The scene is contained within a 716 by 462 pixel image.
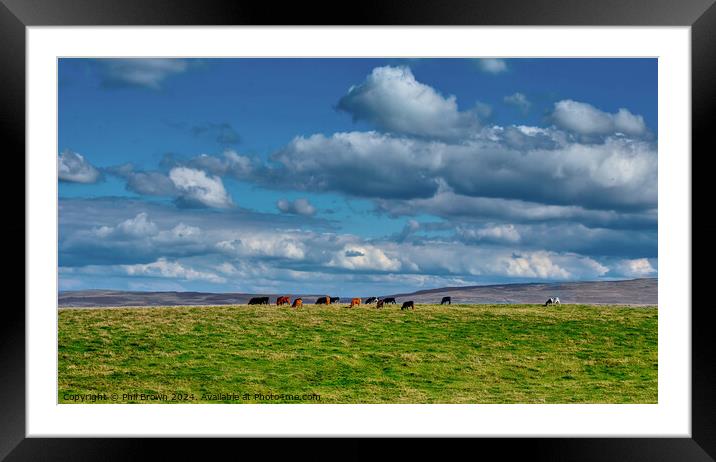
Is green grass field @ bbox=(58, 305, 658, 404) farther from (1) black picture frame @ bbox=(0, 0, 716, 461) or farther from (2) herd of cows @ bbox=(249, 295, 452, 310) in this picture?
(1) black picture frame @ bbox=(0, 0, 716, 461)

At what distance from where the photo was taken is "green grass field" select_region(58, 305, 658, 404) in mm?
10148

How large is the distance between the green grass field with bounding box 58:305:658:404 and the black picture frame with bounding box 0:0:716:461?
20.2 feet

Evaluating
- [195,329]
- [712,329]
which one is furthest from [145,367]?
[712,329]

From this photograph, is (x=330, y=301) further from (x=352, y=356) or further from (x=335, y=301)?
(x=352, y=356)

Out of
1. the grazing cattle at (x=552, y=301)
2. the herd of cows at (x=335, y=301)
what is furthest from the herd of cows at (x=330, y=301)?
the grazing cattle at (x=552, y=301)

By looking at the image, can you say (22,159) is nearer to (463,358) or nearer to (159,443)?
(159,443)

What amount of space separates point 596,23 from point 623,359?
1011 centimetres

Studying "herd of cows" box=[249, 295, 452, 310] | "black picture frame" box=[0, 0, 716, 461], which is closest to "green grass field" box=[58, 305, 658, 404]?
"herd of cows" box=[249, 295, 452, 310]

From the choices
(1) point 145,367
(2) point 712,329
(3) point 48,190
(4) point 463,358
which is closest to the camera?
(2) point 712,329

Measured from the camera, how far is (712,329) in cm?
325

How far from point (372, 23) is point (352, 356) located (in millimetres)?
8579

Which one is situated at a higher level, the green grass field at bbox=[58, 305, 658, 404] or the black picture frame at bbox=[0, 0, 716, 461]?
the black picture frame at bbox=[0, 0, 716, 461]

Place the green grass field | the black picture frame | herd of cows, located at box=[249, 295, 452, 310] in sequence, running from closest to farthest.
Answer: the black picture frame
the green grass field
herd of cows, located at box=[249, 295, 452, 310]

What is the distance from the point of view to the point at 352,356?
36.3ft
